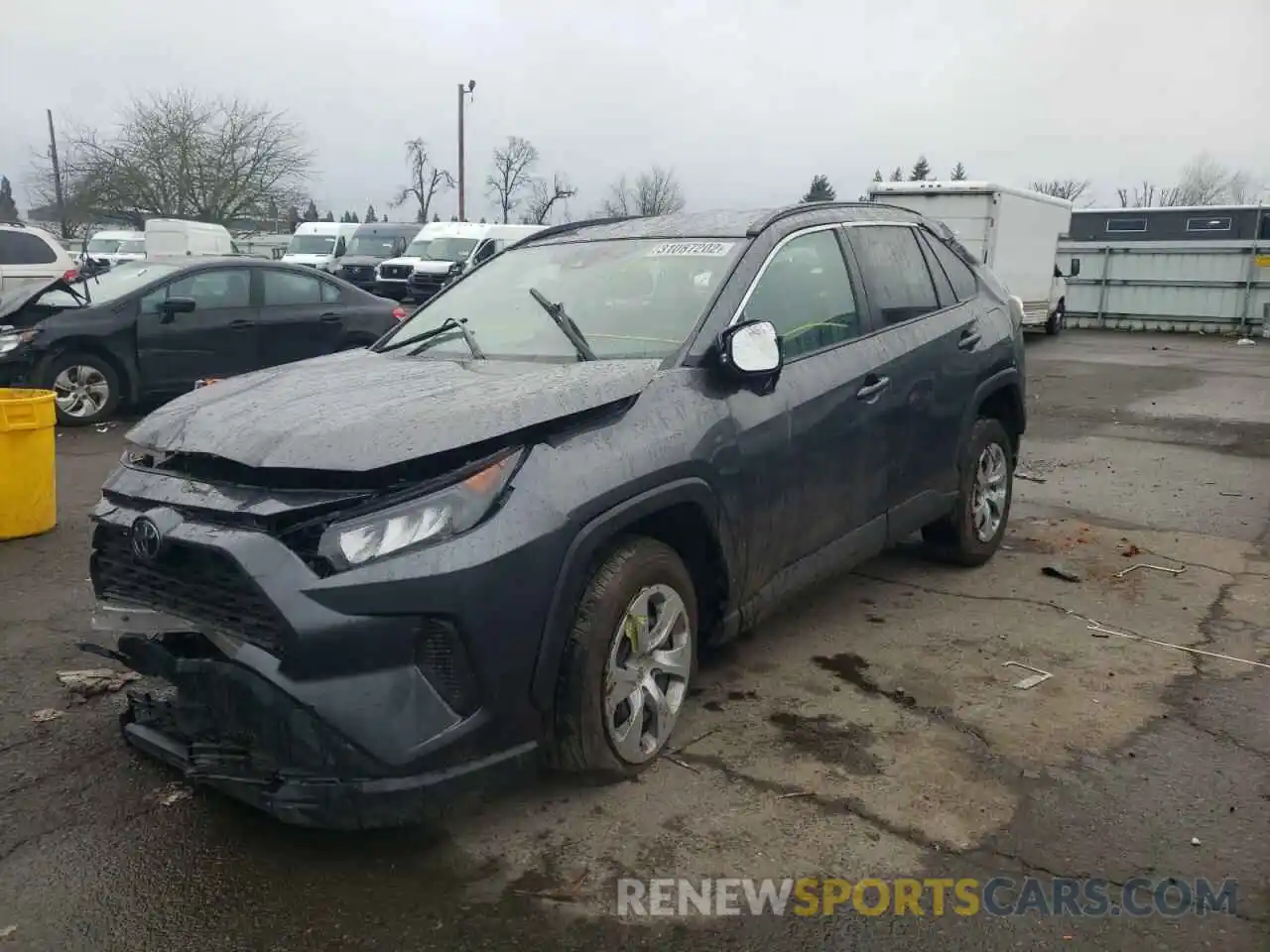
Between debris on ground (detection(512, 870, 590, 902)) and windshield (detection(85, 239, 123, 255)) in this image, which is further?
windshield (detection(85, 239, 123, 255))

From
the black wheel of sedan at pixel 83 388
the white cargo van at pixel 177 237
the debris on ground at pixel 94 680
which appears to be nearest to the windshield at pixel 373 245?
the white cargo van at pixel 177 237

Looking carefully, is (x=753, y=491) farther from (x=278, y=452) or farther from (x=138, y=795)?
(x=138, y=795)

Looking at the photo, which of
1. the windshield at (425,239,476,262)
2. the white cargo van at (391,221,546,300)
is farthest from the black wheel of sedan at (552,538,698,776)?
the windshield at (425,239,476,262)

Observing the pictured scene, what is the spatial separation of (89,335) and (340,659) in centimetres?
856

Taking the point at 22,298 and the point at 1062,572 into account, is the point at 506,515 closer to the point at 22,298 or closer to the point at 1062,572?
the point at 1062,572

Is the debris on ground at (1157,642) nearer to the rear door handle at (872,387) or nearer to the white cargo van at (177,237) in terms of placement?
the rear door handle at (872,387)

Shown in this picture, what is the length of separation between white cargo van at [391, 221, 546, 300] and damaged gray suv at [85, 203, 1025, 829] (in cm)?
1846

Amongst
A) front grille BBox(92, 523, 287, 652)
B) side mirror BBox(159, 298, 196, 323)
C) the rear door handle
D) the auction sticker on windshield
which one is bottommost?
front grille BBox(92, 523, 287, 652)

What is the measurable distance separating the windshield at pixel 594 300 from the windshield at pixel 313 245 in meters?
26.1

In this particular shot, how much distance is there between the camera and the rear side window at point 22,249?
12352 millimetres

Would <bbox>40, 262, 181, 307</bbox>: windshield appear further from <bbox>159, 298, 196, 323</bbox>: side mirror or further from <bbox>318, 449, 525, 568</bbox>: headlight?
<bbox>318, 449, 525, 568</bbox>: headlight

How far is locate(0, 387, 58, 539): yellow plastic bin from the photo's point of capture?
5953 millimetres

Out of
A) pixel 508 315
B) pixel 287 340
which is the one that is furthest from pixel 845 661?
pixel 287 340

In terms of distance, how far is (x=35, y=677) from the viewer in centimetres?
418
